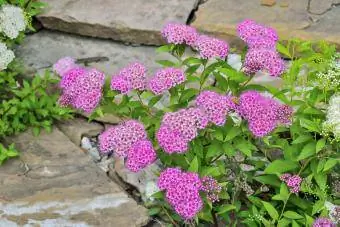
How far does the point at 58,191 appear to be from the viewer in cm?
397

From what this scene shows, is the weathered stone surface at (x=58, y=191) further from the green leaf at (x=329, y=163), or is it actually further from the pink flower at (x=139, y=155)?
the green leaf at (x=329, y=163)

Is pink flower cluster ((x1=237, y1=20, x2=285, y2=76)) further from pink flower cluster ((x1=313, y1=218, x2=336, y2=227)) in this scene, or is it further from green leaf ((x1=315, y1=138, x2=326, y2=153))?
pink flower cluster ((x1=313, y1=218, x2=336, y2=227))

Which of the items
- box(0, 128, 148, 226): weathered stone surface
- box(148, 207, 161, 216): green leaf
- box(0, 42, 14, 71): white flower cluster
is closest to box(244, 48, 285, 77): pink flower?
box(148, 207, 161, 216): green leaf

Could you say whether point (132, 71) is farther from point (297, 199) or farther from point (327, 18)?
point (327, 18)

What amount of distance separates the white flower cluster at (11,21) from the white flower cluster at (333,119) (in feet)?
6.92

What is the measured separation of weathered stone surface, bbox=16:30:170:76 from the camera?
15.9 ft

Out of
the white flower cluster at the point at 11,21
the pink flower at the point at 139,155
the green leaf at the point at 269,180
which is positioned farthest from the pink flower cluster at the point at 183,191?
the white flower cluster at the point at 11,21

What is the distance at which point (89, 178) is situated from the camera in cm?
408

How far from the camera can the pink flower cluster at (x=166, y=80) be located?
10.9ft

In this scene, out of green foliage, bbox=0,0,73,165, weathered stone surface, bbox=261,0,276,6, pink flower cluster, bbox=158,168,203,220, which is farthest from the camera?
weathered stone surface, bbox=261,0,276,6

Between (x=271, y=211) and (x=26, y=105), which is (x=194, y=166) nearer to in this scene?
(x=271, y=211)

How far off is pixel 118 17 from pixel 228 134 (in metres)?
1.97

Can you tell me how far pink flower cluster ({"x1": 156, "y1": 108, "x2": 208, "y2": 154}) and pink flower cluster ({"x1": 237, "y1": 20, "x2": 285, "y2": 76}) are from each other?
37 cm

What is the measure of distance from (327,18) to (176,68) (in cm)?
195
